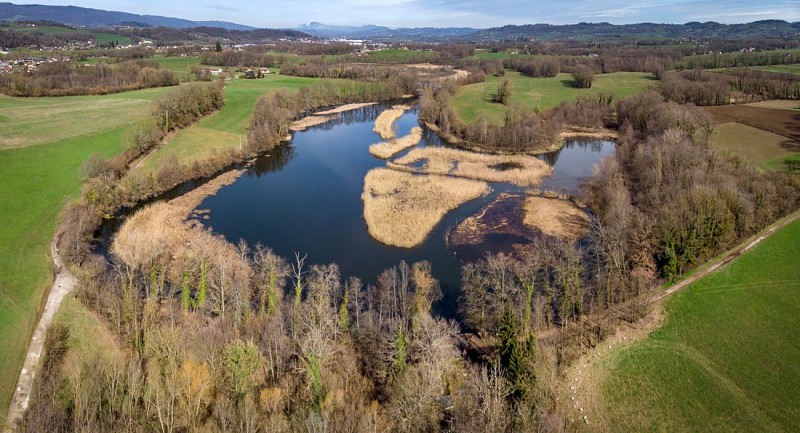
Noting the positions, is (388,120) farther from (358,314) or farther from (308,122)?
(358,314)

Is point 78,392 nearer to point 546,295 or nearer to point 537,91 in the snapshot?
point 546,295

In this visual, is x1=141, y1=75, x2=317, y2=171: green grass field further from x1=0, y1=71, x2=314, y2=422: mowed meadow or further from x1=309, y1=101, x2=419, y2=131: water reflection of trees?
x1=309, y1=101, x2=419, y2=131: water reflection of trees

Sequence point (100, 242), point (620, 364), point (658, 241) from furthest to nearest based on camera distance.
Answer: point (100, 242), point (658, 241), point (620, 364)

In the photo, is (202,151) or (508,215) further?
(202,151)

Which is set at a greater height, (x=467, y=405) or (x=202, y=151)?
(x=202, y=151)

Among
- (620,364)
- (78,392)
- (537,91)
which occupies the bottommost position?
(620,364)

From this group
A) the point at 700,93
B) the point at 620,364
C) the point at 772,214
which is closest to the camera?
the point at 620,364

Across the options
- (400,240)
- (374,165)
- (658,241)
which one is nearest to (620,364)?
(658,241)

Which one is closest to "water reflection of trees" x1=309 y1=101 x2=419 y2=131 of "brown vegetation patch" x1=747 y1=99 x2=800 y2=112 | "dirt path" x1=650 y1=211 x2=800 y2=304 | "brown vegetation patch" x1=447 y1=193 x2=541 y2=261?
"brown vegetation patch" x1=447 y1=193 x2=541 y2=261

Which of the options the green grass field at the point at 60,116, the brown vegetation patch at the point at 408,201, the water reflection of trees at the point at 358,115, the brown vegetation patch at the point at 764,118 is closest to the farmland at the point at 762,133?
the brown vegetation patch at the point at 764,118
